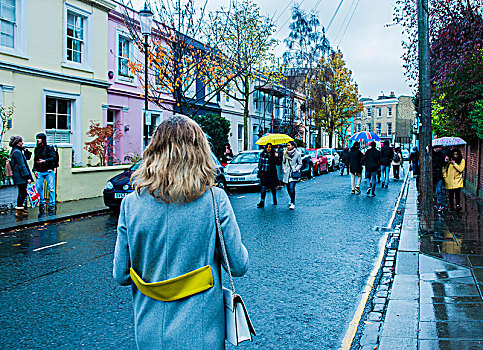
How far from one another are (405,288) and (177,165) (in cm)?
426

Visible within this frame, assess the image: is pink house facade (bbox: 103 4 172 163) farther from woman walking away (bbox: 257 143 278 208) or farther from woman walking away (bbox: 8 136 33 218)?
woman walking away (bbox: 257 143 278 208)

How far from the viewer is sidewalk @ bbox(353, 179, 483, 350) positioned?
161 inches

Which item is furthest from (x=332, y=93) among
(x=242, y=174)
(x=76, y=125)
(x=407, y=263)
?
(x=407, y=263)

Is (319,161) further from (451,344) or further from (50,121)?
(451,344)

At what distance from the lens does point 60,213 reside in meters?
11.6

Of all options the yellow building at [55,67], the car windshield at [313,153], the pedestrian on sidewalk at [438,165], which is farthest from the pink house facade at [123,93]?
the pedestrian on sidewalk at [438,165]

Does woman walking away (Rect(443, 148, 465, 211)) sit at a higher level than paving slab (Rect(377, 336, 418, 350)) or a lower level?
higher

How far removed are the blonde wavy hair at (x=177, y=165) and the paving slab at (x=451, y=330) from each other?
2.92 m

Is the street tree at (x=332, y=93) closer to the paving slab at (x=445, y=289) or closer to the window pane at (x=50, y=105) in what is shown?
the window pane at (x=50, y=105)

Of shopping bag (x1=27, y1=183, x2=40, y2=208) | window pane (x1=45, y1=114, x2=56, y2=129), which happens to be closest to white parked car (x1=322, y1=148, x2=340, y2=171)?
window pane (x1=45, y1=114, x2=56, y2=129)

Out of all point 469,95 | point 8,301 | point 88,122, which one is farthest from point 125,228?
point 88,122

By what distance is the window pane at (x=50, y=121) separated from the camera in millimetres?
16578

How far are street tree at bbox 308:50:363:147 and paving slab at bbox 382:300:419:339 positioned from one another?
41.6 m

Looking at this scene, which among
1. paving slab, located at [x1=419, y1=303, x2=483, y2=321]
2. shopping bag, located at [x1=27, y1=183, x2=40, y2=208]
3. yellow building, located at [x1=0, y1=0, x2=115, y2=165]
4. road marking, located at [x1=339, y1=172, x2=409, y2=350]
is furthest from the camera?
yellow building, located at [x1=0, y1=0, x2=115, y2=165]
